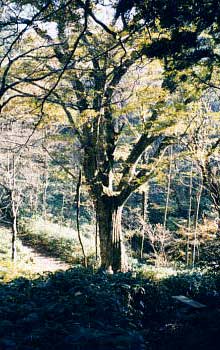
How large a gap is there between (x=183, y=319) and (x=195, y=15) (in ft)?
13.3

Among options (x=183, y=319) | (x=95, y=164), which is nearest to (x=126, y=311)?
(x=183, y=319)

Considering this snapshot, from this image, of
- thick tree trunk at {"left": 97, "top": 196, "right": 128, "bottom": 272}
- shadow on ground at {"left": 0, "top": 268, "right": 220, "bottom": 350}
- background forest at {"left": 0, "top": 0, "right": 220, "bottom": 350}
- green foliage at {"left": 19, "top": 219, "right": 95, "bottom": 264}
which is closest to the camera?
shadow on ground at {"left": 0, "top": 268, "right": 220, "bottom": 350}

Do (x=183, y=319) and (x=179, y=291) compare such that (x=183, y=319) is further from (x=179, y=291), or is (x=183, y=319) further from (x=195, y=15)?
(x=195, y=15)

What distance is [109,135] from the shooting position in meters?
11.2

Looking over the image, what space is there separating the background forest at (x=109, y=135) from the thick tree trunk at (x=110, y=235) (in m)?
0.03

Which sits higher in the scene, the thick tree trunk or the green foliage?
the thick tree trunk

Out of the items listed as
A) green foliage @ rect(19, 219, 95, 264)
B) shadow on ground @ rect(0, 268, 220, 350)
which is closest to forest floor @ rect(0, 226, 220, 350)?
shadow on ground @ rect(0, 268, 220, 350)

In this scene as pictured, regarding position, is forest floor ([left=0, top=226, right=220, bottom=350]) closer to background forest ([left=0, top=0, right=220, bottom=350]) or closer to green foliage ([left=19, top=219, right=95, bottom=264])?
background forest ([left=0, top=0, right=220, bottom=350])

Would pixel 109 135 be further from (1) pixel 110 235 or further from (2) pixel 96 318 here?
(2) pixel 96 318

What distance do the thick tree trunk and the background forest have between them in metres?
0.03

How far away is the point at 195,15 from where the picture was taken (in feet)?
15.0

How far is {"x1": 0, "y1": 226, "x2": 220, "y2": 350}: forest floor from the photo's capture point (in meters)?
3.20

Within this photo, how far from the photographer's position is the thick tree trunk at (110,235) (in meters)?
10.8

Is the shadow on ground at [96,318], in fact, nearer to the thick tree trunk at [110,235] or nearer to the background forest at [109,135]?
the background forest at [109,135]
